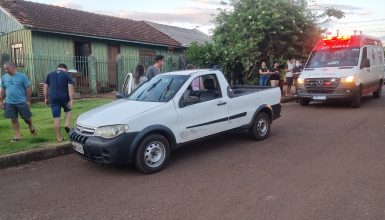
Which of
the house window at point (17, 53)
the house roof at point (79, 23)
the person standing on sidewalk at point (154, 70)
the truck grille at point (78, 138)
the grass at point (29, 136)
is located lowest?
the grass at point (29, 136)

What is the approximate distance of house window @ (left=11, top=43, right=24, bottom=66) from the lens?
17578 millimetres

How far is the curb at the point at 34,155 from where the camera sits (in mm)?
6324

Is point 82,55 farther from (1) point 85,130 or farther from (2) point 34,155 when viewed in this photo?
(1) point 85,130

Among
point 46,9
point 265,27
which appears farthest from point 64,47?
point 265,27

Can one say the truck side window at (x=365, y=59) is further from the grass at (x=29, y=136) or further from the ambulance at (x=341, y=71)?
the grass at (x=29, y=136)

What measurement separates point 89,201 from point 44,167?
207 cm

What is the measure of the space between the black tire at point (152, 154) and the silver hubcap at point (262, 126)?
8.32 ft

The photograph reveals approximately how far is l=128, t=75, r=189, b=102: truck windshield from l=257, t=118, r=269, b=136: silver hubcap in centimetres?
205

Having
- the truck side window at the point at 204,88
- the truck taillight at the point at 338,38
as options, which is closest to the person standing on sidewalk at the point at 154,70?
the truck side window at the point at 204,88

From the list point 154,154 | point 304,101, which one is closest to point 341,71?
point 304,101

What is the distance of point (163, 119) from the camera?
575 cm

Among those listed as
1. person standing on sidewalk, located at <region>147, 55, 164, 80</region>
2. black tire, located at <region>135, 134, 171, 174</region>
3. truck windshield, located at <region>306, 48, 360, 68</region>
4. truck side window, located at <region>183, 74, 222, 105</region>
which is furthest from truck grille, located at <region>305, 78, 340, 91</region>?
black tire, located at <region>135, 134, 171, 174</region>

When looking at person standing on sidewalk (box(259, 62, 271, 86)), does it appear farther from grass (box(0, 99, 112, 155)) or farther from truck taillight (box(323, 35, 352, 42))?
grass (box(0, 99, 112, 155))

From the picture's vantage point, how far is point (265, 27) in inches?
576
